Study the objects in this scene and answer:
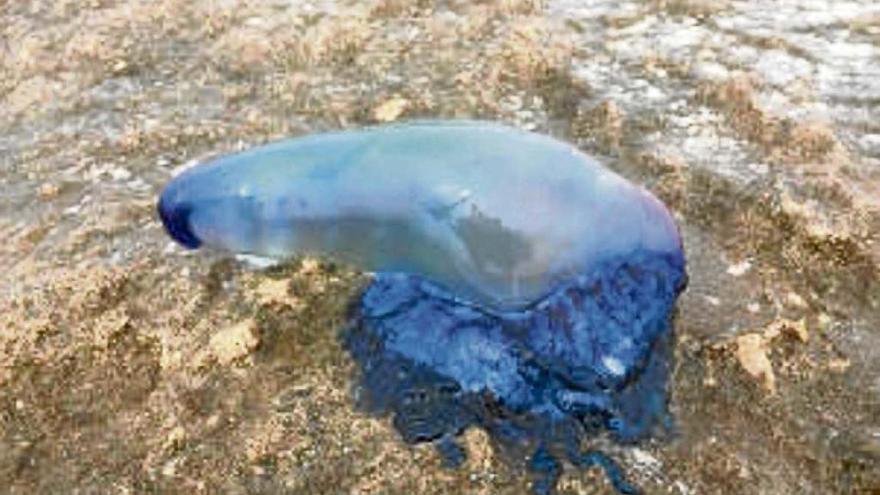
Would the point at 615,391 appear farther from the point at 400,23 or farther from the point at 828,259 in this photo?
the point at 400,23

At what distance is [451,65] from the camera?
12.8 ft

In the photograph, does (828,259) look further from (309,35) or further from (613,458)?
(309,35)

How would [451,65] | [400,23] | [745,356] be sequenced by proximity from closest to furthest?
[745,356], [451,65], [400,23]

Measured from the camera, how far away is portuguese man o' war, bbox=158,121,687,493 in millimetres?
2527

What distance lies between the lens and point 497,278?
259 centimetres

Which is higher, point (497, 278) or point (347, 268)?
point (497, 278)

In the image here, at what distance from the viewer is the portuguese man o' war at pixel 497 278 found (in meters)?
2.53

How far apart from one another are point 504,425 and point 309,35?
2.12m

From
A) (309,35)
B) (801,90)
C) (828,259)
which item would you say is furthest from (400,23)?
(828,259)

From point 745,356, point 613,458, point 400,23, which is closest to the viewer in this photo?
point 613,458

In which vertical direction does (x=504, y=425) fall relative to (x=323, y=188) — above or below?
below

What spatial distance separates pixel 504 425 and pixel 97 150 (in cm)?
179

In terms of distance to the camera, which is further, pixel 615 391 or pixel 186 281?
pixel 186 281

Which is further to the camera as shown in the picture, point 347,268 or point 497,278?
point 347,268
